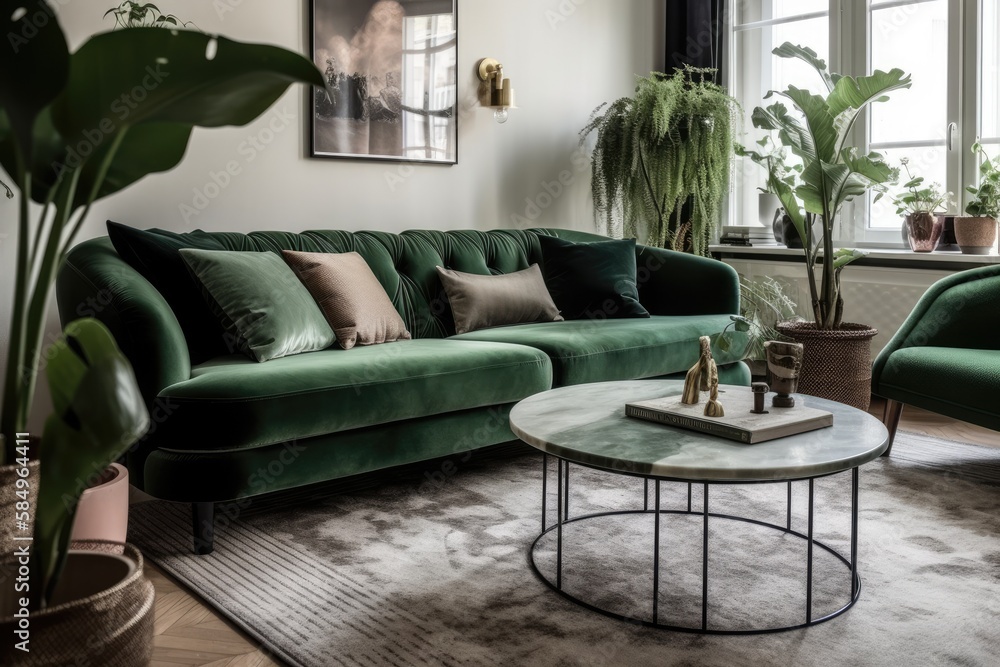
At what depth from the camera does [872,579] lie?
210 cm

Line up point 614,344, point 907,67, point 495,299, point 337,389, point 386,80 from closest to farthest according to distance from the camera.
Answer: point 337,389 < point 614,344 < point 495,299 < point 386,80 < point 907,67

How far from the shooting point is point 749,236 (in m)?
4.83

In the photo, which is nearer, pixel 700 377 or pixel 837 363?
pixel 700 377

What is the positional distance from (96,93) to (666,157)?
3.68m

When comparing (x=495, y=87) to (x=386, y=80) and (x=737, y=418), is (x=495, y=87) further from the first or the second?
(x=737, y=418)

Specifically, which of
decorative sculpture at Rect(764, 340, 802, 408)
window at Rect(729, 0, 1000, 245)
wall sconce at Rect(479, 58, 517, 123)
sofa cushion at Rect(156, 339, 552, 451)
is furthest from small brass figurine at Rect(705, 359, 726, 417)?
window at Rect(729, 0, 1000, 245)

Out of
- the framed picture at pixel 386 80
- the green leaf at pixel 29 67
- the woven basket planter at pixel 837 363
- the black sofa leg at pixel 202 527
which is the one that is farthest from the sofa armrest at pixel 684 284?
the green leaf at pixel 29 67

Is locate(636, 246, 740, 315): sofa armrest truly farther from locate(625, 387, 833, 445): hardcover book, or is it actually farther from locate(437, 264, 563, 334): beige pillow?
locate(625, 387, 833, 445): hardcover book

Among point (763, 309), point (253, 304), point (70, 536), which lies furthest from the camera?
A: point (763, 309)

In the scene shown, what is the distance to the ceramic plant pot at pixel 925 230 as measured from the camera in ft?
13.3

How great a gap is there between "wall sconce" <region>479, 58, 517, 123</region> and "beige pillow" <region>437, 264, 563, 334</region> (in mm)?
915

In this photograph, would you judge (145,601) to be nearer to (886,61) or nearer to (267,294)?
(267,294)

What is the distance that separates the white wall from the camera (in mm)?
3242

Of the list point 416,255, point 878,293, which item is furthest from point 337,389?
point 878,293
